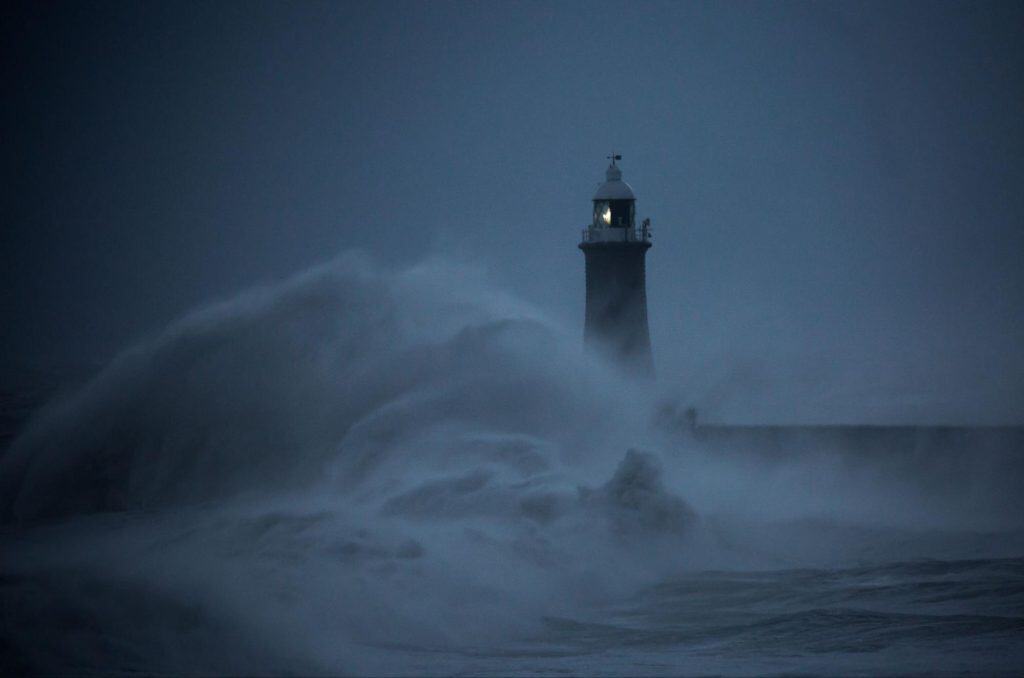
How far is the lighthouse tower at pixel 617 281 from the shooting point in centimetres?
2352

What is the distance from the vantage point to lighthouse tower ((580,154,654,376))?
23.5 meters

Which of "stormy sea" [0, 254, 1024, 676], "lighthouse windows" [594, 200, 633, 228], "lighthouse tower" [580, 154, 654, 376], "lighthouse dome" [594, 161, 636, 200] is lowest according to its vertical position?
"stormy sea" [0, 254, 1024, 676]

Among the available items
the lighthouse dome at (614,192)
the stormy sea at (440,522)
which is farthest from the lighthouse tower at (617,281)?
the stormy sea at (440,522)

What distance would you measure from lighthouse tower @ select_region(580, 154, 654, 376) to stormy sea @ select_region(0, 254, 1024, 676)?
995 millimetres

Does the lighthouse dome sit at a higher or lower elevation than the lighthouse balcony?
higher

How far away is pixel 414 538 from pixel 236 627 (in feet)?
10.9

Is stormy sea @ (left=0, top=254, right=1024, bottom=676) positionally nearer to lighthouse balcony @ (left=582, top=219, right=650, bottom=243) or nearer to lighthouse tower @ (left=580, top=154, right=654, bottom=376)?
lighthouse tower @ (left=580, top=154, right=654, bottom=376)

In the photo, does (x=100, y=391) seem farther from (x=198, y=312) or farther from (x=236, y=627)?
(x=236, y=627)

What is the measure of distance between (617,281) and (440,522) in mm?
11331

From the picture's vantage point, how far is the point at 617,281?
927 inches

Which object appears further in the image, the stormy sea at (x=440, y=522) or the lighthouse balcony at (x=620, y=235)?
the lighthouse balcony at (x=620, y=235)

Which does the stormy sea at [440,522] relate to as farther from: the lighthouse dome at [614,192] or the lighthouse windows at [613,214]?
the lighthouse dome at [614,192]

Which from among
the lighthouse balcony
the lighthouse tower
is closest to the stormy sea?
the lighthouse tower

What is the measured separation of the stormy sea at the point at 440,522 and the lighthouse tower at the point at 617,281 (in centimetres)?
99
